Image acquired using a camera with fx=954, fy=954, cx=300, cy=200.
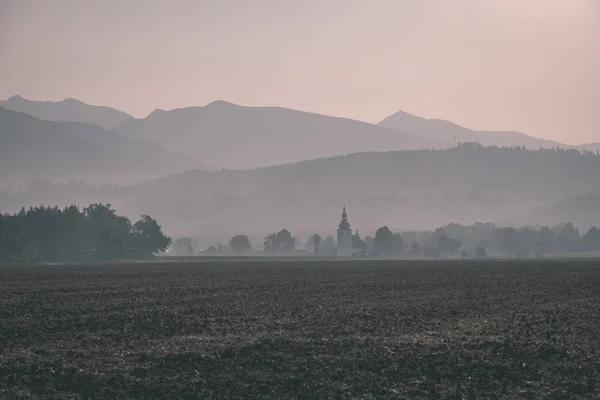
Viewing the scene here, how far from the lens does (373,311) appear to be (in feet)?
161

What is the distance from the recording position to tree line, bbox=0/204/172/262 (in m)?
150

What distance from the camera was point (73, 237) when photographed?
168750 millimetres

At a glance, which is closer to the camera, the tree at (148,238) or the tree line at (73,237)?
the tree line at (73,237)

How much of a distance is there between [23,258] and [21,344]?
11579cm

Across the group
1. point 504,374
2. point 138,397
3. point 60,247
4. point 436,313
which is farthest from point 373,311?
point 60,247

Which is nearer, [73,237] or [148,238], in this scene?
[73,237]

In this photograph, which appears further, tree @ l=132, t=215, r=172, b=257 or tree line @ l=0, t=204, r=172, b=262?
tree @ l=132, t=215, r=172, b=257

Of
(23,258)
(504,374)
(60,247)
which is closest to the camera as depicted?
(504,374)

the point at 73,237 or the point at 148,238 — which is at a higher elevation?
the point at 148,238

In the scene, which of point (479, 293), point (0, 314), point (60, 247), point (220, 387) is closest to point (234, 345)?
point (220, 387)

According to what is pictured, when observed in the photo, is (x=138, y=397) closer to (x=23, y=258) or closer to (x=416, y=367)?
(x=416, y=367)

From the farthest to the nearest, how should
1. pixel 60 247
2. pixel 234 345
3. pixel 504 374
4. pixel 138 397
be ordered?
pixel 60 247 → pixel 234 345 → pixel 504 374 → pixel 138 397

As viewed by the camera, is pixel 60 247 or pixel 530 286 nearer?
pixel 530 286

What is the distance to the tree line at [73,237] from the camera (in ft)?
493
